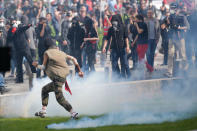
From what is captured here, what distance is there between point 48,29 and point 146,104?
155 inches

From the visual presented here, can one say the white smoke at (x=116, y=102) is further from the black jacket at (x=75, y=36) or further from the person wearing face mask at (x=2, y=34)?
the person wearing face mask at (x=2, y=34)

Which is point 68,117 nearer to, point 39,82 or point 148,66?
point 39,82

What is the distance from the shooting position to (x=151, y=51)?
1734cm

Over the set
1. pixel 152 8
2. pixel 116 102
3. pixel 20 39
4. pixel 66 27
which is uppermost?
pixel 152 8

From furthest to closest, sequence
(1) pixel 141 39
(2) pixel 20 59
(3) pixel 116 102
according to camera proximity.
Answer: (1) pixel 141 39
(2) pixel 20 59
(3) pixel 116 102

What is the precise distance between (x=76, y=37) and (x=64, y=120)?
13.0 feet

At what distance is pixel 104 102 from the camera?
13773 millimetres

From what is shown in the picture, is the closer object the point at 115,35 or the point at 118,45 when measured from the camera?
the point at 115,35

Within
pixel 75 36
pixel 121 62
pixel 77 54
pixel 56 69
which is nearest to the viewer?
pixel 56 69

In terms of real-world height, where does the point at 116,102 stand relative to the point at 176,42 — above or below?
below

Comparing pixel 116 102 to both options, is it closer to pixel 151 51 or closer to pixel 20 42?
pixel 20 42

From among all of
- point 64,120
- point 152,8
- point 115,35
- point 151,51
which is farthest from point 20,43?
point 64,120

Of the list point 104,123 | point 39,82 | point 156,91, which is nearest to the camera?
point 104,123

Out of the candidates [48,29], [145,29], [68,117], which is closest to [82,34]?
[48,29]
